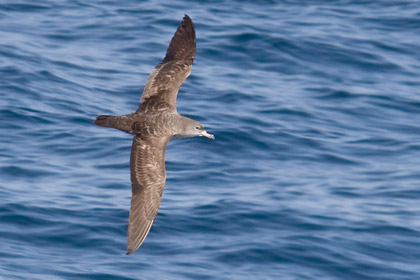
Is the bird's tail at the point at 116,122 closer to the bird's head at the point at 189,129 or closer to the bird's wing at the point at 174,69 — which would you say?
the bird's head at the point at 189,129

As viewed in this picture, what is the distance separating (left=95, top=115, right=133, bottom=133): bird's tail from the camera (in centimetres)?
916

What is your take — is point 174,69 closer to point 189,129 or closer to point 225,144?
point 189,129

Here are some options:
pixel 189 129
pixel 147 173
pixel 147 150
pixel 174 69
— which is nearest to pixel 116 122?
pixel 147 150

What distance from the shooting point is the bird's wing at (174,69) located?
32.8 ft

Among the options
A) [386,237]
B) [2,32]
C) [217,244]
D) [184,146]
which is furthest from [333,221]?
[2,32]

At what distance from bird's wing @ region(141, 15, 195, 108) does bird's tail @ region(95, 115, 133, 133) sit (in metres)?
0.70

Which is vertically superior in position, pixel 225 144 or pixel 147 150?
pixel 147 150

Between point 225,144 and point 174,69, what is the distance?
9.53ft

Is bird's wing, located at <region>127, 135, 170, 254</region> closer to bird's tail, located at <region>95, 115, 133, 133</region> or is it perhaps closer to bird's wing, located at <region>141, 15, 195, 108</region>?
bird's tail, located at <region>95, 115, 133, 133</region>

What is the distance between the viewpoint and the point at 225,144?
505 inches

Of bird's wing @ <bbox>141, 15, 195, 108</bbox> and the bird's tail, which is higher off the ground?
bird's wing @ <bbox>141, 15, 195, 108</bbox>

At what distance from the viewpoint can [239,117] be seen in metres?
13.4

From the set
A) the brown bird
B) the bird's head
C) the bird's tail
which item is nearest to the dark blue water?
the brown bird

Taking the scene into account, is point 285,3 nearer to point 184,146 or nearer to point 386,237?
point 184,146
